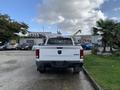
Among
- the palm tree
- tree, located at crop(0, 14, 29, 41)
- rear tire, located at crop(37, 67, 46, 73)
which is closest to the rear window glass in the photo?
rear tire, located at crop(37, 67, 46, 73)

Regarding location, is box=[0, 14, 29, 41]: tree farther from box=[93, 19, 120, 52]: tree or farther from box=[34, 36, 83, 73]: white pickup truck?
box=[34, 36, 83, 73]: white pickup truck

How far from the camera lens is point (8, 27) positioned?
236 feet

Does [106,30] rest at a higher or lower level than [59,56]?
higher

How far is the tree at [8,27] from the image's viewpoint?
230 feet

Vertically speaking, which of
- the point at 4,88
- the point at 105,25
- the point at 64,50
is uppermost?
the point at 105,25

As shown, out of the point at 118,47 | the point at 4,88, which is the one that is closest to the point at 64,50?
the point at 4,88

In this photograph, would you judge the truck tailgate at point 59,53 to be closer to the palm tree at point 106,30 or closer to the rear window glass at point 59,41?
the rear window glass at point 59,41

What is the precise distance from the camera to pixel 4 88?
11.3m

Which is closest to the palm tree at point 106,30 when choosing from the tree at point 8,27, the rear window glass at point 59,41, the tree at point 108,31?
the tree at point 108,31

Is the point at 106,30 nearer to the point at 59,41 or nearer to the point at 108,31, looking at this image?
the point at 108,31

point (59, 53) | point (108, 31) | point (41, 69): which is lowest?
point (41, 69)

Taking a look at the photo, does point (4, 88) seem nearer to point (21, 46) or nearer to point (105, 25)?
point (105, 25)

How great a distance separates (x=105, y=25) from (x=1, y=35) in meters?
39.5

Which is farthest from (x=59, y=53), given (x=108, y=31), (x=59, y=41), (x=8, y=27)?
(x=8, y=27)
